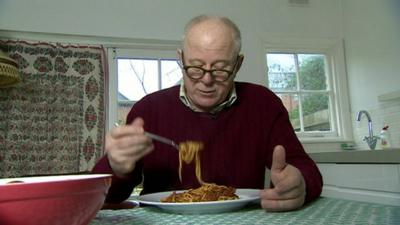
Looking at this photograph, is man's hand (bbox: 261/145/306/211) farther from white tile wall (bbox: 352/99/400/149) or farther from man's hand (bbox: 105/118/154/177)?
white tile wall (bbox: 352/99/400/149)

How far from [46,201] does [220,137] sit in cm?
101

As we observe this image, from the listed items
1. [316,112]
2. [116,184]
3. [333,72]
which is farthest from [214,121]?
[333,72]

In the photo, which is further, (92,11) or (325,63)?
(325,63)

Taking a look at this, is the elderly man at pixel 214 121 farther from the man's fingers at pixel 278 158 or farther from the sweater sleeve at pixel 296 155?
the man's fingers at pixel 278 158

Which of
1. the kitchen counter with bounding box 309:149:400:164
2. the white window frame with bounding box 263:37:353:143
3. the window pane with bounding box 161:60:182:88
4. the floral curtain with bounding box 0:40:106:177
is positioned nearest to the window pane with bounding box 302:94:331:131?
the white window frame with bounding box 263:37:353:143

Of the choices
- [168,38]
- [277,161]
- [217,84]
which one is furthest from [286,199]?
[168,38]

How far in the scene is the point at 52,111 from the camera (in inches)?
107

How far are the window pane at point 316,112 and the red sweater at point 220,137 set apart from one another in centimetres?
201

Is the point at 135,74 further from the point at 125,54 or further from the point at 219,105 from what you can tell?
the point at 219,105

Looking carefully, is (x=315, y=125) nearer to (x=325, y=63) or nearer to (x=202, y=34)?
(x=325, y=63)

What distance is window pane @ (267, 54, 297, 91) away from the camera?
3.34 meters

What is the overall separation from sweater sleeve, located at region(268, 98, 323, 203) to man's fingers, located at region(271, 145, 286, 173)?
19 cm

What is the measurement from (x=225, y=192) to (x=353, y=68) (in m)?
2.88

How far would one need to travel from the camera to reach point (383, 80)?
2877 millimetres
